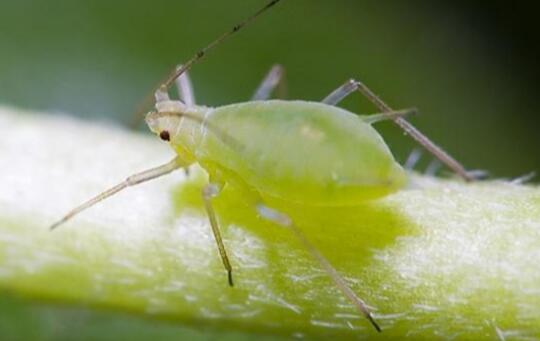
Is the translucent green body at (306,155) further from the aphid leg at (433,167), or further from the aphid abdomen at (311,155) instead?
the aphid leg at (433,167)

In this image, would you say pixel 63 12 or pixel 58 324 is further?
pixel 63 12

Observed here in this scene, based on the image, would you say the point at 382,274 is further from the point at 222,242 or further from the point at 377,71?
the point at 377,71

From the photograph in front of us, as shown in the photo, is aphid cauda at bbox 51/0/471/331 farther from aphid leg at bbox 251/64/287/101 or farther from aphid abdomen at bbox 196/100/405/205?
aphid leg at bbox 251/64/287/101

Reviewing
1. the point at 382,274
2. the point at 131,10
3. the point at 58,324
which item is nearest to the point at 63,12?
the point at 131,10

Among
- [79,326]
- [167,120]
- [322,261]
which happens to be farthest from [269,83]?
[79,326]

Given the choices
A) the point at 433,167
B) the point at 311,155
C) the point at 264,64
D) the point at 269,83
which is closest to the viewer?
the point at 311,155

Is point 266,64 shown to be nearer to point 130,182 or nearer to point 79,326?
point 130,182
